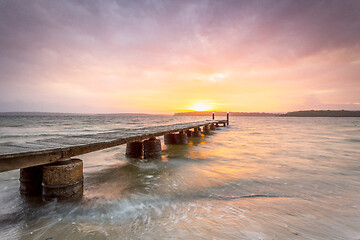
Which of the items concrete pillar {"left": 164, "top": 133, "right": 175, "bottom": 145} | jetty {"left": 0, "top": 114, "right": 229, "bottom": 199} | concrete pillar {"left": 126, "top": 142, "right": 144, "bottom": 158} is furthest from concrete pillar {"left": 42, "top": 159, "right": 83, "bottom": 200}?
concrete pillar {"left": 164, "top": 133, "right": 175, "bottom": 145}

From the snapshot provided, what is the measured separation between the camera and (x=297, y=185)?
14.0 feet

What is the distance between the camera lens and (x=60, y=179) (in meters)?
3.28

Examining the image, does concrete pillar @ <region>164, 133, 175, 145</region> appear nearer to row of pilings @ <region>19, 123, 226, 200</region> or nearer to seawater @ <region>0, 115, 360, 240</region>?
seawater @ <region>0, 115, 360, 240</region>

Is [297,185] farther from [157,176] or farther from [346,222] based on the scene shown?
[157,176]

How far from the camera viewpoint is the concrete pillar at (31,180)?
11.6 feet

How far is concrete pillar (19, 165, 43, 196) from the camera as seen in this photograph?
3.54 metres

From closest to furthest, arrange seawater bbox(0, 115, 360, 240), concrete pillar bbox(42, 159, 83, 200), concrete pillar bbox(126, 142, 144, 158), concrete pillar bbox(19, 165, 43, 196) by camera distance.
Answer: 1. seawater bbox(0, 115, 360, 240)
2. concrete pillar bbox(42, 159, 83, 200)
3. concrete pillar bbox(19, 165, 43, 196)
4. concrete pillar bbox(126, 142, 144, 158)

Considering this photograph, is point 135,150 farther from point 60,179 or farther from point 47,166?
point 47,166

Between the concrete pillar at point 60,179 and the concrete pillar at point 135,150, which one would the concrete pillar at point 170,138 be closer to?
the concrete pillar at point 135,150

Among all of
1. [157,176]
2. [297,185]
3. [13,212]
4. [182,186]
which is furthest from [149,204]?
[297,185]

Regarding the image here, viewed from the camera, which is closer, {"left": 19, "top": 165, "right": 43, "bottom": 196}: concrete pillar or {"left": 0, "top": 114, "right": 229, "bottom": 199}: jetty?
{"left": 0, "top": 114, "right": 229, "bottom": 199}: jetty

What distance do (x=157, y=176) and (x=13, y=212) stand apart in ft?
9.88

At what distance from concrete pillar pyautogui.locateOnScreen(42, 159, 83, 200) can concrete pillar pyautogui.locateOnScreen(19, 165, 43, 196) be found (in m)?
0.45

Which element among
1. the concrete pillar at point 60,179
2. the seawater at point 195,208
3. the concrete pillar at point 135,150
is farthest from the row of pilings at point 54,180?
the concrete pillar at point 135,150
